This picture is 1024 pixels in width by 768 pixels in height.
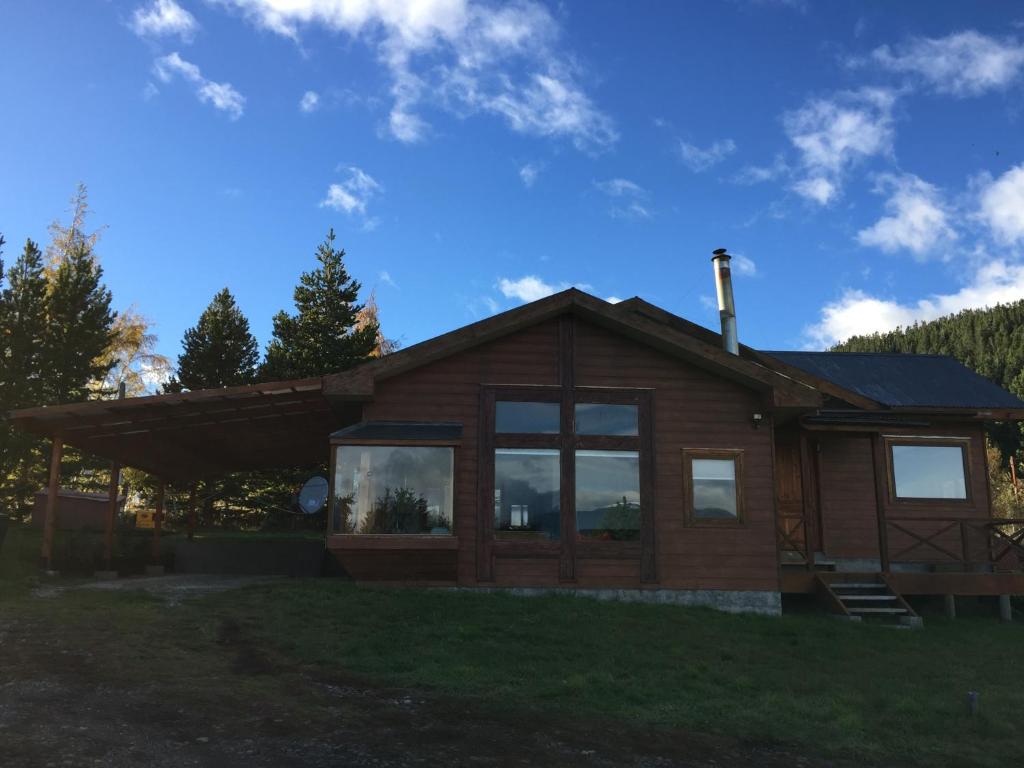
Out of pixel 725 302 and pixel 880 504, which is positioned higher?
pixel 725 302

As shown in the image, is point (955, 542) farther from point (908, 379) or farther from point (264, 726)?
point (264, 726)

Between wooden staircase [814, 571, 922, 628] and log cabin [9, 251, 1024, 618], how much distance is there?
0.13 feet

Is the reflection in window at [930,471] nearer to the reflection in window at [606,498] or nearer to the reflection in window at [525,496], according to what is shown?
the reflection in window at [606,498]

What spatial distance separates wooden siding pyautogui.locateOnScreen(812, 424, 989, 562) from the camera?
51.1 feet

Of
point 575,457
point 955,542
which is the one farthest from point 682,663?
point 955,542

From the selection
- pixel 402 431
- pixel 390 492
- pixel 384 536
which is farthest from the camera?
pixel 402 431

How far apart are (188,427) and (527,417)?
24.0ft

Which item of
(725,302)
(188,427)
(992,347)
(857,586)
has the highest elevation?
(992,347)

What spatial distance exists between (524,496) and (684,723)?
20.3 ft

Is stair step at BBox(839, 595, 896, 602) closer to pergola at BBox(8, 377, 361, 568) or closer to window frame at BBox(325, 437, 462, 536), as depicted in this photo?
window frame at BBox(325, 437, 462, 536)

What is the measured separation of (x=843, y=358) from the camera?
61.9 ft

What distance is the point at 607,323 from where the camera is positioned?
527 inches

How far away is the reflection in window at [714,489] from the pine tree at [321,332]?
20.2m

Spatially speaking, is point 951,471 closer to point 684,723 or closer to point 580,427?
point 580,427
